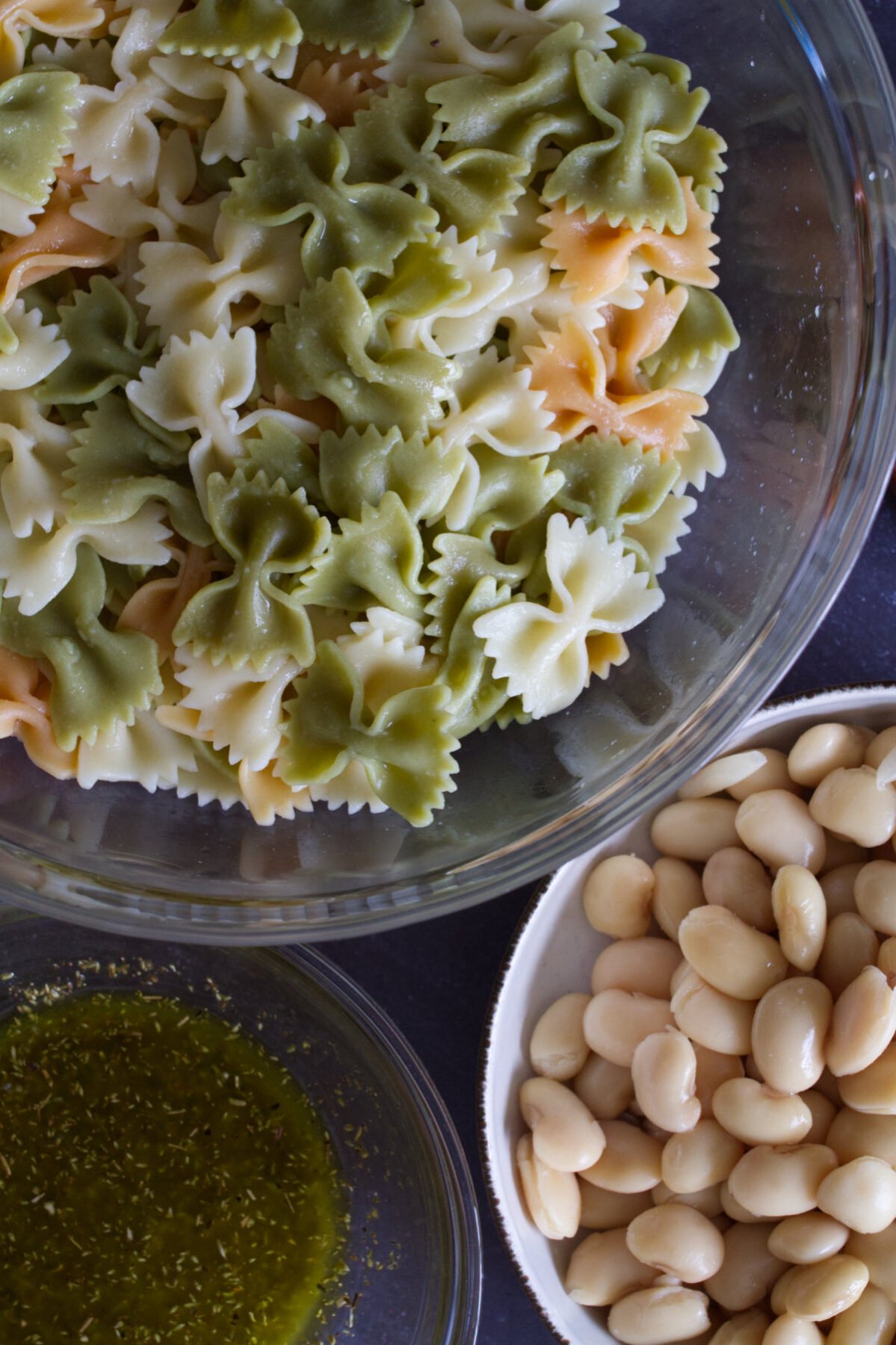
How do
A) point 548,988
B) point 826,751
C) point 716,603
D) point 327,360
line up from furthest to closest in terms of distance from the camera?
point 548,988, point 826,751, point 716,603, point 327,360

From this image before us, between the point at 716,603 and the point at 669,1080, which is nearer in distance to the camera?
the point at 716,603

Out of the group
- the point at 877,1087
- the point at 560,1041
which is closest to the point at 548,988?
the point at 560,1041

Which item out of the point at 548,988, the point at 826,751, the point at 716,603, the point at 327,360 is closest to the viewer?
the point at 327,360

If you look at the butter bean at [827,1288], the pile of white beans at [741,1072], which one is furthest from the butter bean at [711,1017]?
the butter bean at [827,1288]

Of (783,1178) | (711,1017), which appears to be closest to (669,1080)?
(711,1017)

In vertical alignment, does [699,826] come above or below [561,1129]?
above

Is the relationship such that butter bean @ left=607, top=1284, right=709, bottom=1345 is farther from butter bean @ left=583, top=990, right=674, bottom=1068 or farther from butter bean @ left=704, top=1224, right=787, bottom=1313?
butter bean @ left=583, top=990, right=674, bottom=1068

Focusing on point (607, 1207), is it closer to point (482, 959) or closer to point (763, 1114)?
point (763, 1114)

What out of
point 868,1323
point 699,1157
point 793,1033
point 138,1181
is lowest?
point 138,1181

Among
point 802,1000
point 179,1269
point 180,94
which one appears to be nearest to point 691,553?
point 802,1000
